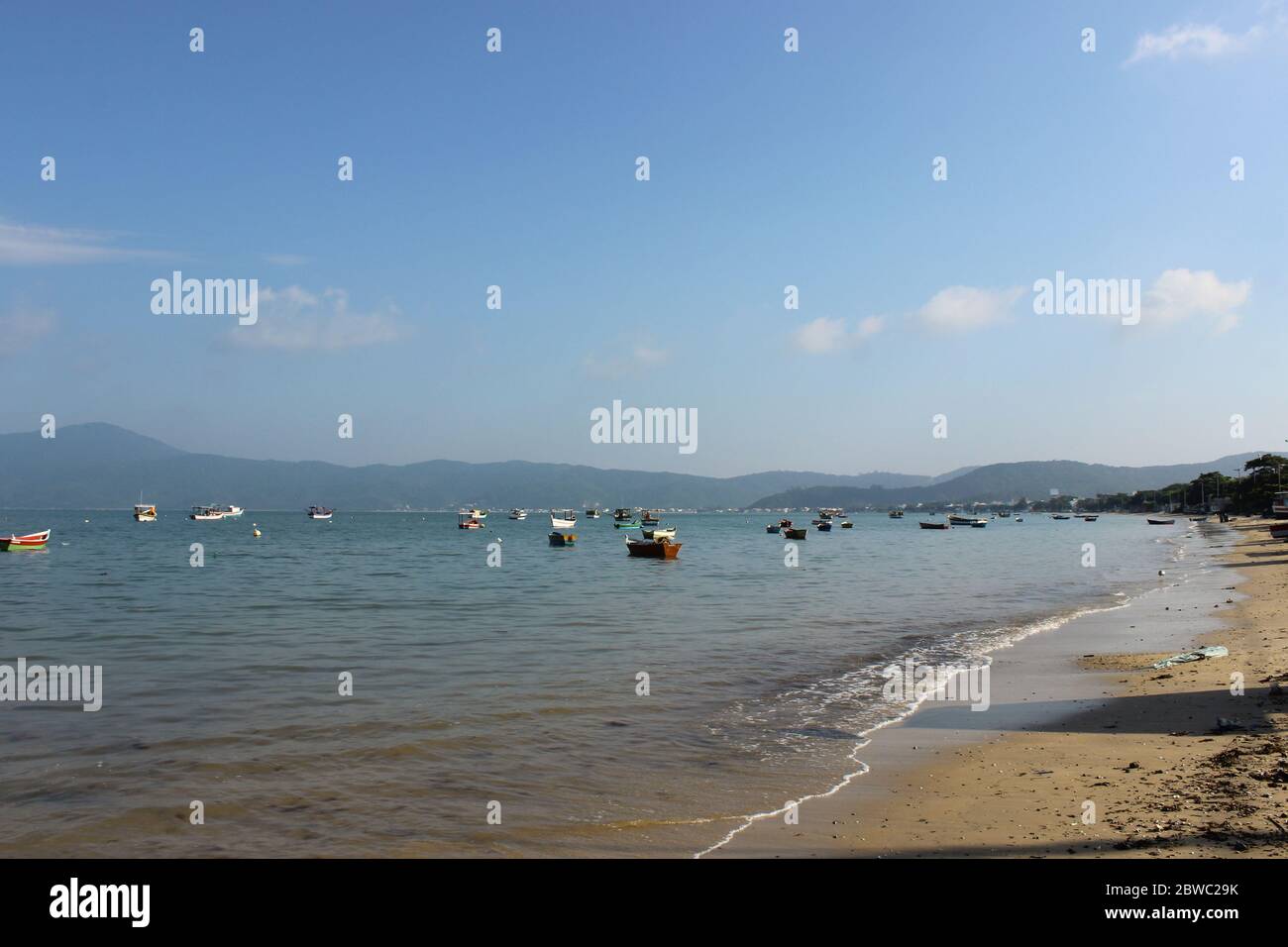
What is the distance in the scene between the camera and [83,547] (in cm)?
7550

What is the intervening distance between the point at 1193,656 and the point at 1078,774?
9902 millimetres

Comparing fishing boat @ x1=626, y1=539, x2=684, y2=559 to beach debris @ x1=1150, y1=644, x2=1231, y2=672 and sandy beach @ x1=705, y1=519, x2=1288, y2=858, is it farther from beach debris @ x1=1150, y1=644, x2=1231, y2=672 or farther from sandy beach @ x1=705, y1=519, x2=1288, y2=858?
beach debris @ x1=1150, y1=644, x2=1231, y2=672

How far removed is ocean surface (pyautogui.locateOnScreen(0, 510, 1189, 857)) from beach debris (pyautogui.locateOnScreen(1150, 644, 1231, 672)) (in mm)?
4419

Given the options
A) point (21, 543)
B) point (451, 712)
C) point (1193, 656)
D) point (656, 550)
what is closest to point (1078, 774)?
point (451, 712)

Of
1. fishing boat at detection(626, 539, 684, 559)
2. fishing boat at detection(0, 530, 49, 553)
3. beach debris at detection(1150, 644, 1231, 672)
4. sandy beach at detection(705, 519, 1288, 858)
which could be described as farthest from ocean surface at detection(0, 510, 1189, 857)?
fishing boat at detection(0, 530, 49, 553)

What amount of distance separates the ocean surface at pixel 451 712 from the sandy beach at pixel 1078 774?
3.24 feet

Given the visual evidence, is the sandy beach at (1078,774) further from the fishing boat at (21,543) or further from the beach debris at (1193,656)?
the fishing boat at (21,543)

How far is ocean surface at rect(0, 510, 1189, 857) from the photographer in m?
8.96

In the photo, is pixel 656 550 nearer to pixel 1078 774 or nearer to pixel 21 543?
pixel 21 543

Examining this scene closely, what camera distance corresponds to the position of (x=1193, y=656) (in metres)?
17.4

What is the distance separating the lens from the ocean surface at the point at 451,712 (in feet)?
29.4

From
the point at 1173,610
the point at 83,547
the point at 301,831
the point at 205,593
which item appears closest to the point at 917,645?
the point at 1173,610

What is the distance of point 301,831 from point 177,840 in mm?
1200

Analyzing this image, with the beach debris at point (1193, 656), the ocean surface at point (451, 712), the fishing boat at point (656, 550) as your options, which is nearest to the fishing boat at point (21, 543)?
the ocean surface at point (451, 712)
